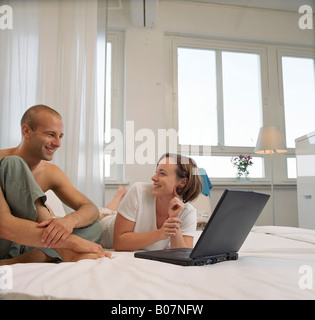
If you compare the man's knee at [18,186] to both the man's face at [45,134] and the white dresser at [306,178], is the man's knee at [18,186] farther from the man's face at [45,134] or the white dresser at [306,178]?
the white dresser at [306,178]

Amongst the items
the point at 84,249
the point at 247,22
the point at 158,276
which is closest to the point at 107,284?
the point at 158,276

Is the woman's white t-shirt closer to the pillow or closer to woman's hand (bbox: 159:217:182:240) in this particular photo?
woman's hand (bbox: 159:217:182:240)

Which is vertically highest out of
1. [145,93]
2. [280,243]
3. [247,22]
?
[247,22]

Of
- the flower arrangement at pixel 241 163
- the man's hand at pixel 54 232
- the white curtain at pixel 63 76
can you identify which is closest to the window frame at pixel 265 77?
the flower arrangement at pixel 241 163

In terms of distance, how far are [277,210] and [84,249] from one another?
1994mm

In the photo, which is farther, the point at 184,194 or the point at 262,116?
the point at 262,116

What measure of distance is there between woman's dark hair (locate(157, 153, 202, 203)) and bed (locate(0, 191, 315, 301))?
0.31 m

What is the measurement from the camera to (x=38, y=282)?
20.1 inches

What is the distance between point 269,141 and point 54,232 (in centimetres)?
185

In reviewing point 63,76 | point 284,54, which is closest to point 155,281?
point 63,76

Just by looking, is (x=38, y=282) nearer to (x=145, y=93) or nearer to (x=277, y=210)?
(x=145, y=93)

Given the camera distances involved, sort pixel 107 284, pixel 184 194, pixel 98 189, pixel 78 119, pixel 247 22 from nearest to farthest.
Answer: pixel 107 284
pixel 184 194
pixel 78 119
pixel 98 189
pixel 247 22

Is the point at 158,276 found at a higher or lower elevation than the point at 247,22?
lower

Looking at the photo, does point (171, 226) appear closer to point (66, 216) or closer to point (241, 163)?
point (66, 216)
